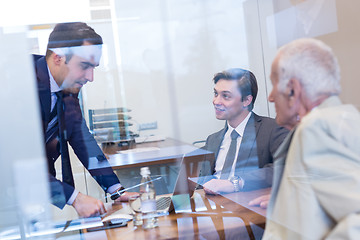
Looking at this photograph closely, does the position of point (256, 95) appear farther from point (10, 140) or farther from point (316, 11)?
point (10, 140)

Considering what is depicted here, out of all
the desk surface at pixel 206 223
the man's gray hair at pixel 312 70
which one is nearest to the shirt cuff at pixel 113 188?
the desk surface at pixel 206 223

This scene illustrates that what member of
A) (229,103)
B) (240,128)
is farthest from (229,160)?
(229,103)

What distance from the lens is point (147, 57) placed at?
88.3 inches

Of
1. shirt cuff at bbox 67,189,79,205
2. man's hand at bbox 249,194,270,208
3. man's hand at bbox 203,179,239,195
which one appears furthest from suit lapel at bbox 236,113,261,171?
shirt cuff at bbox 67,189,79,205

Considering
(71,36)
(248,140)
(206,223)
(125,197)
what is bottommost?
(206,223)

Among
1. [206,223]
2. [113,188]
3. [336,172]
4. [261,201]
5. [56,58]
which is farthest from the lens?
[113,188]

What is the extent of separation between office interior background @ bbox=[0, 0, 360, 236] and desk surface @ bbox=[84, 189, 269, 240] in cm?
36

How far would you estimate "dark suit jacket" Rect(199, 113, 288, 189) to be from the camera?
1.94 metres

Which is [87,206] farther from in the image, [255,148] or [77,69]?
[255,148]

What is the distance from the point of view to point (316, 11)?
206cm

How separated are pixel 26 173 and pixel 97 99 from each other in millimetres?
510

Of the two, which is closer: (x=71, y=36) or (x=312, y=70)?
(x=312, y=70)

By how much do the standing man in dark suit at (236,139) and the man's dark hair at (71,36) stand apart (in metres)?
0.66

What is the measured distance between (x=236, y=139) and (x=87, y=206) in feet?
2.73
